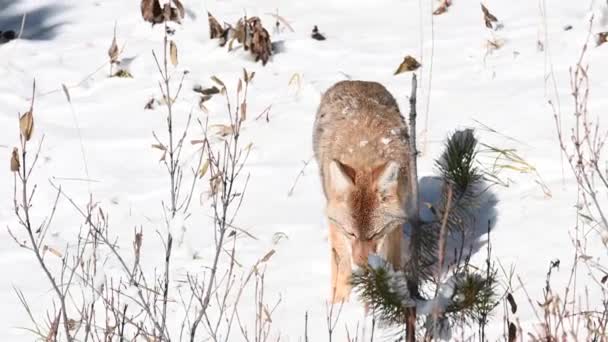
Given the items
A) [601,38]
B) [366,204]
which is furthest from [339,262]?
[601,38]

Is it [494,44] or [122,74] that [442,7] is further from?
[122,74]

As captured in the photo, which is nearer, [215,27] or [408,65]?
[408,65]

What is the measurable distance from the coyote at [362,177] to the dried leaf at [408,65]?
6.22 ft

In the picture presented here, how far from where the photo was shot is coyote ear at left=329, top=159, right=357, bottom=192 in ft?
21.2

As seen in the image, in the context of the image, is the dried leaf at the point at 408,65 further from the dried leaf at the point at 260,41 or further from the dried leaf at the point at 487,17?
the dried leaf at the point at 260,41

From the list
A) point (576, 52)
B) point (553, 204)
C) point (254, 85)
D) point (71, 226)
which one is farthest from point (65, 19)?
point (553, 204)

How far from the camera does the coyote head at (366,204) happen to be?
6.44 meters

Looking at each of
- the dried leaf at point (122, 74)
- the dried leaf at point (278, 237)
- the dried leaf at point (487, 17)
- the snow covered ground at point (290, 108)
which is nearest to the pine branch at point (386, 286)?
the snow covered ground at point (290, 108)

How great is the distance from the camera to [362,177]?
21.6 feet

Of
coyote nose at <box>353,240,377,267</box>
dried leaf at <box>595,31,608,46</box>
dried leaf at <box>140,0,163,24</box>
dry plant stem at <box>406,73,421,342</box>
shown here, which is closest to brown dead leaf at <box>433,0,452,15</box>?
dried leaf at <box>595,31,608,46</box>

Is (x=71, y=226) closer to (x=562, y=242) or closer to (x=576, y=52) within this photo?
(x=562, y=242)

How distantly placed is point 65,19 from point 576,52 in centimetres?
569

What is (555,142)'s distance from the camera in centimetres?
786

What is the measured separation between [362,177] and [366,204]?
205 millimetres
